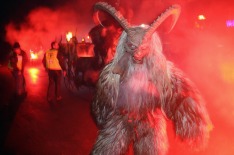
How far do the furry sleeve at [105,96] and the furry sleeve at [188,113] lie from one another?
61cm

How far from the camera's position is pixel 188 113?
11.1ft

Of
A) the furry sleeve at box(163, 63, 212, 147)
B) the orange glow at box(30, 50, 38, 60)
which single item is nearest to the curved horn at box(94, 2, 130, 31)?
the furry sleeve at box(163, 63, 212, 147)

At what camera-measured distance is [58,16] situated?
26219 millimetres

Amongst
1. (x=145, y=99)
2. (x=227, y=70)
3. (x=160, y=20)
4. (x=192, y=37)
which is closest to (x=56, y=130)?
(x=145, y=99)

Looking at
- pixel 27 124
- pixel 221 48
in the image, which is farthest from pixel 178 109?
pixel 221 48

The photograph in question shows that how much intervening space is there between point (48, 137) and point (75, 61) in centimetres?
584

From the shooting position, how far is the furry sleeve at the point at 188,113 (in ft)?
11.1

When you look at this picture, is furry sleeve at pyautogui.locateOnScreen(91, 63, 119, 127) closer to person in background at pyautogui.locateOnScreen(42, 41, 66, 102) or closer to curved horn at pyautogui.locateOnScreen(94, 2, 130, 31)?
curved horn at pyautogui.locateOnScreen(94, 2, 130, 31)

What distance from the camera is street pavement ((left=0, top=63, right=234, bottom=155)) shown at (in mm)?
6020

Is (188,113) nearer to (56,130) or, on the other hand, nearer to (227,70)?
(56,130)

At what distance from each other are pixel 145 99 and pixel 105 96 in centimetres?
50

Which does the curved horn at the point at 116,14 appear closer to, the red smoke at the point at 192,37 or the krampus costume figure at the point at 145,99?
the krampus costume figure at the point at 145,99

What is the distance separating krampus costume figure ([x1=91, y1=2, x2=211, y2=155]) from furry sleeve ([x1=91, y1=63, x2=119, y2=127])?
1cm

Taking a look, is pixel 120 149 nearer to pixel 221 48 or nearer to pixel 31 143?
pixel 31 143
